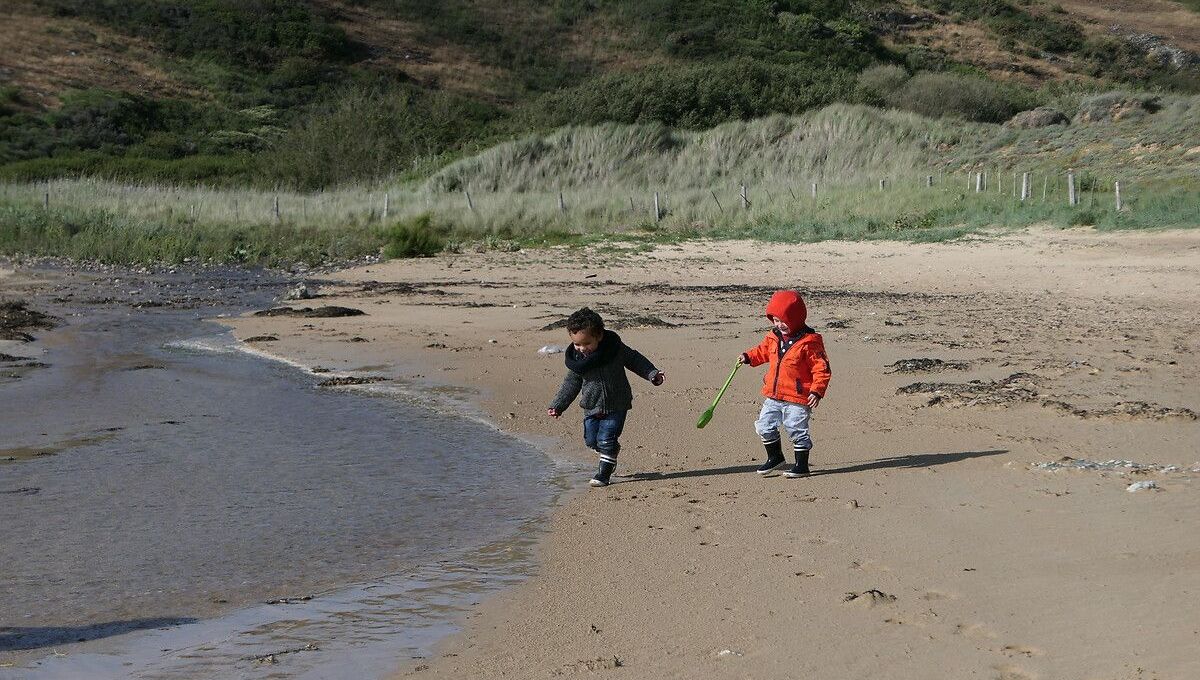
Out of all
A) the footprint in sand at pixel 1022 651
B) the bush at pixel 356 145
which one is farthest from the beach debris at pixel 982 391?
the bush at pixel 356 145

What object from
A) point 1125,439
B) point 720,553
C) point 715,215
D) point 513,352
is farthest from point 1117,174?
point 720,553

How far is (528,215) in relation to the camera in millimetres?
33719

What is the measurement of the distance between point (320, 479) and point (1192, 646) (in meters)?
5.35

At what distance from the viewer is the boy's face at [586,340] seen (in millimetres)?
7801

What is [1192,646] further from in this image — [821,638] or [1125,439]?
[1125,439]

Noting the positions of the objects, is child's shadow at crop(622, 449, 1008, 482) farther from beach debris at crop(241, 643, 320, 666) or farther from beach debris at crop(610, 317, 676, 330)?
beach debris at crop(610, 317, 676, 330)

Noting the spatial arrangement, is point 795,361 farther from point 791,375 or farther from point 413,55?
point 413,55

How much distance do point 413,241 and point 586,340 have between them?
2094 cm

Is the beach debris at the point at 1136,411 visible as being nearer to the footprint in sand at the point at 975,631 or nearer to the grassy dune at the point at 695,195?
Result: the footprint in sand at the point at 975,631

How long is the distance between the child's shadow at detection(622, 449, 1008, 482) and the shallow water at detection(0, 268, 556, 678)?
70cm

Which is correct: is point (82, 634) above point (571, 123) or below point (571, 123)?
below

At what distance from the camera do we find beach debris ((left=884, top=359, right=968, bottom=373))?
11234 millimetres

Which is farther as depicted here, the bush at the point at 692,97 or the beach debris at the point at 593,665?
the bush at the point at 692,97

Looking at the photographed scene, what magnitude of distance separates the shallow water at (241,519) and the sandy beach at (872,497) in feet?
1.13
